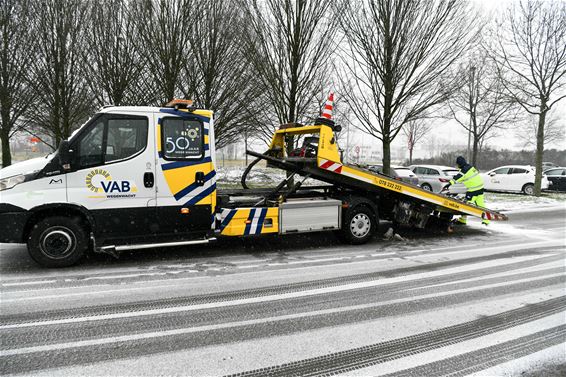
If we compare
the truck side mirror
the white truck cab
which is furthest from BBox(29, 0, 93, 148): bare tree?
the truck side mirror

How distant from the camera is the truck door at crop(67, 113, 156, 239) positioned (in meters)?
5.71

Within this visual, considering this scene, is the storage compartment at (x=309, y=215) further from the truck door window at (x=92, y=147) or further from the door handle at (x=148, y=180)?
the truck door window at (x=92, y=147)

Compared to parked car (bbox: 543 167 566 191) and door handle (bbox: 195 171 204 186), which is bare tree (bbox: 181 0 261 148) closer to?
door handle (bbox: 195 171 204 186)

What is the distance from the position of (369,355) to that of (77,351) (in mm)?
2602

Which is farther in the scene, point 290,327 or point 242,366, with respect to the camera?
point 290,327

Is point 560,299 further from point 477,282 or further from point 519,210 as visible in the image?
point 519,210

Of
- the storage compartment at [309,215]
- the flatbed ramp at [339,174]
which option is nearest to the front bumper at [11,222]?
the flatbed ramp at [339,174]

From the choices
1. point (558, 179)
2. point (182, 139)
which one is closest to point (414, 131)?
point (558, 179)

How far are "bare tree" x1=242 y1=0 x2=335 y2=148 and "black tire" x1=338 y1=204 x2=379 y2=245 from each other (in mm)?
6032

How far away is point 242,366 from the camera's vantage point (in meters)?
3.24

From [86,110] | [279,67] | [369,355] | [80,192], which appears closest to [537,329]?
[369,355]

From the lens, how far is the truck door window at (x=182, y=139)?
20.0 feet

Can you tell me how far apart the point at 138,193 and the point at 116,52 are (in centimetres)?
896

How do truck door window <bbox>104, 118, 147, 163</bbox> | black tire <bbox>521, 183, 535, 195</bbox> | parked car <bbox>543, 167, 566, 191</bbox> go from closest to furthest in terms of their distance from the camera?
truck door window <bbox>104, 118, 147, 163</bbox>, black tire <bbox>521, 183, 535, 195</bbox>, parked car <bbox>543, 167, 566, 191</bbox>
